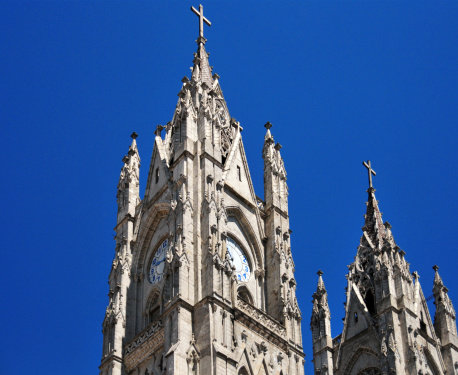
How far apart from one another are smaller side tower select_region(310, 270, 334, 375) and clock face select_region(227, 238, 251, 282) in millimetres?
11965

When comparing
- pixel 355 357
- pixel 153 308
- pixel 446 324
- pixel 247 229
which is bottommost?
pixel 153 308

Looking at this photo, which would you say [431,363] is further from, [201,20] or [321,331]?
[201,20]

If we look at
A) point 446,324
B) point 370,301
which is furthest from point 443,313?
point 370,301

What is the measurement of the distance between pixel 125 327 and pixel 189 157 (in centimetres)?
755

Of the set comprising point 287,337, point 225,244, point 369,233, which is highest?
point 369,233

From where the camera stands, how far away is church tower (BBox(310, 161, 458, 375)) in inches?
2140

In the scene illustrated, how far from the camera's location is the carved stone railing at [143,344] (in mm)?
42625

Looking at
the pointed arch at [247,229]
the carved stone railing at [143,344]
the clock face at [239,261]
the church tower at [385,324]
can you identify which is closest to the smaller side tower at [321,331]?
the church tower at [385,324]

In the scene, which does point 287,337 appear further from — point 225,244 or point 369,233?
point 369,233

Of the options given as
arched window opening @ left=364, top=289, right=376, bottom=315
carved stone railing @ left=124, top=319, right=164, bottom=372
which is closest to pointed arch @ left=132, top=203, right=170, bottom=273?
carved stone railing @ left=124, top=319, right=164, bottom=372

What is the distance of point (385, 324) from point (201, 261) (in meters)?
15.7

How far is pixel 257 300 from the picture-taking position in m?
45.6

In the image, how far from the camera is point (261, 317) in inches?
1726

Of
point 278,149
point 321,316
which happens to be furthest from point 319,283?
point 278,149
